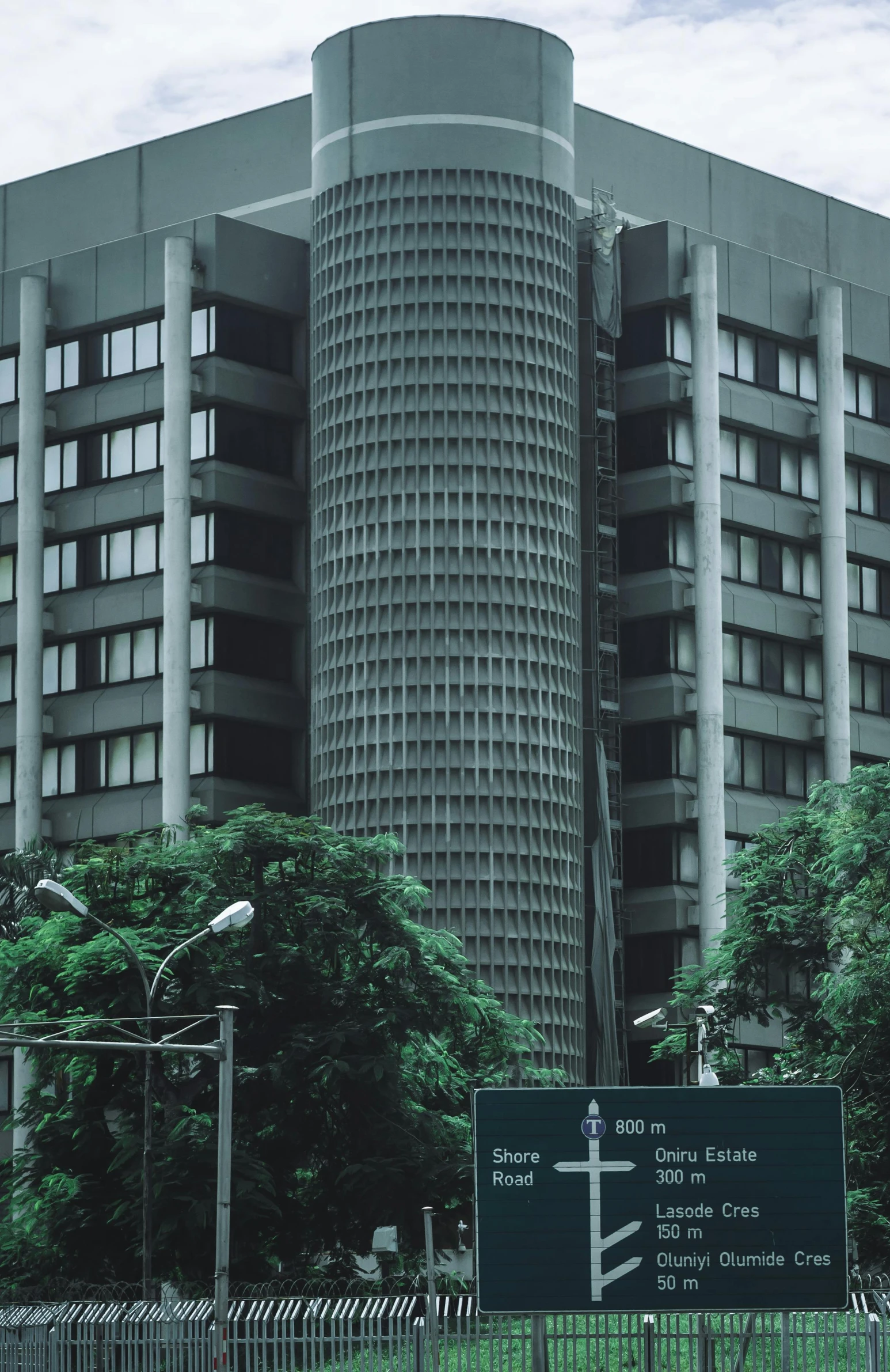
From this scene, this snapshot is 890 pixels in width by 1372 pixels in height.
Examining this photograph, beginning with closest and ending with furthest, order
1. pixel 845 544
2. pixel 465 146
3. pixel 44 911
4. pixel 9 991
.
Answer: pixel 9 991, pixel 44 911, pixel 465 146, pixel 845 544

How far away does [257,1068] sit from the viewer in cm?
4891

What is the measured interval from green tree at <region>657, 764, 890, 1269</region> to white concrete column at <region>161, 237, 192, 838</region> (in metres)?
20.7

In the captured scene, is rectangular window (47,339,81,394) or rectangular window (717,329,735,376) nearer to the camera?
rectangular window (717,329,735,376)

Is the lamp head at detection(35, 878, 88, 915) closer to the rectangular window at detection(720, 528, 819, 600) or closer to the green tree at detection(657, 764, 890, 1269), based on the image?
the green tree at detection(657, 764, 890, 1269)

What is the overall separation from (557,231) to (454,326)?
5.31 metres

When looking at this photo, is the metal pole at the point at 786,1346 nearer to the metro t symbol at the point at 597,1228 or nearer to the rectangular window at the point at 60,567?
the metro t symbol at the point at 597,1228

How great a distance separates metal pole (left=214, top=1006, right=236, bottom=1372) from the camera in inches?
1404

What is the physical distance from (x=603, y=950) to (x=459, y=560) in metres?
13.2

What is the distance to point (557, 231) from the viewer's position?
2901 inches

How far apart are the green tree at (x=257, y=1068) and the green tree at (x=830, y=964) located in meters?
6.82

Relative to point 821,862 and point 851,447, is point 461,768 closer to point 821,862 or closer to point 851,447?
point 821,862

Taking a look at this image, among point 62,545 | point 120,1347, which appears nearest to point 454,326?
point 62,545

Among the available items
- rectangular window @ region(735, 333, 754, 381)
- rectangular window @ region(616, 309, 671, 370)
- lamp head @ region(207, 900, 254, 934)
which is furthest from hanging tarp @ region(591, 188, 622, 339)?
lamp head @ region(207, 900, 254, 934)

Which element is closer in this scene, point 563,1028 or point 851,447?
point 563,1028
